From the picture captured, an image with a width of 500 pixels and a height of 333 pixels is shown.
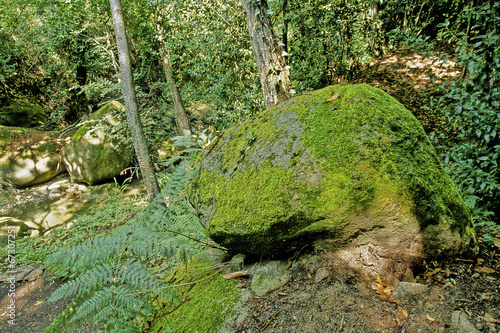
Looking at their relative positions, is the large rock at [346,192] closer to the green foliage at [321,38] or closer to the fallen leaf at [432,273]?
the fallen leaf at [432,273]

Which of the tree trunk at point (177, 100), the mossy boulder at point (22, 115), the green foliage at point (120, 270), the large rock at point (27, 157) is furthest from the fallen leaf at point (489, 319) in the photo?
the mossy boulder at point (22, 115)

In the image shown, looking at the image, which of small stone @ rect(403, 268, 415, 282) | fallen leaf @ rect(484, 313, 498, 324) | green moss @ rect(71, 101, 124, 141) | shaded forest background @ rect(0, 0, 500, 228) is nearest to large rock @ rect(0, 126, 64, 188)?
green moss @ rect(71, 101, 124, 141)

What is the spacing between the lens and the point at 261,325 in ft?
5.09

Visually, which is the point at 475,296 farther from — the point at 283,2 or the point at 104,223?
the point at 104,223

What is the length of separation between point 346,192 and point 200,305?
4.32 ft

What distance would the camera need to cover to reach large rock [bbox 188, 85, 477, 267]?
165 cm

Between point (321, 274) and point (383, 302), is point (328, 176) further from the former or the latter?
point (383, 302)

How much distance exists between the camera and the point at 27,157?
942cm

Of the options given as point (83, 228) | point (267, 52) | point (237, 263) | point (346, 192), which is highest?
point (267, 52)

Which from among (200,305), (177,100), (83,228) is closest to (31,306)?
(83,228)

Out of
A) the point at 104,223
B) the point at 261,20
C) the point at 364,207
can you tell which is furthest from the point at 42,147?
the point at 364,207

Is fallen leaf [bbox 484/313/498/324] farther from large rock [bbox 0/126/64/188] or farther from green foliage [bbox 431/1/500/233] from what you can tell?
large rock [bbox 0/126/64/188]

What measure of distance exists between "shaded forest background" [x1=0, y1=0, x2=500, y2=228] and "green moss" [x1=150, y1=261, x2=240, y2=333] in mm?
2115

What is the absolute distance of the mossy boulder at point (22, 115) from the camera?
1073cm
